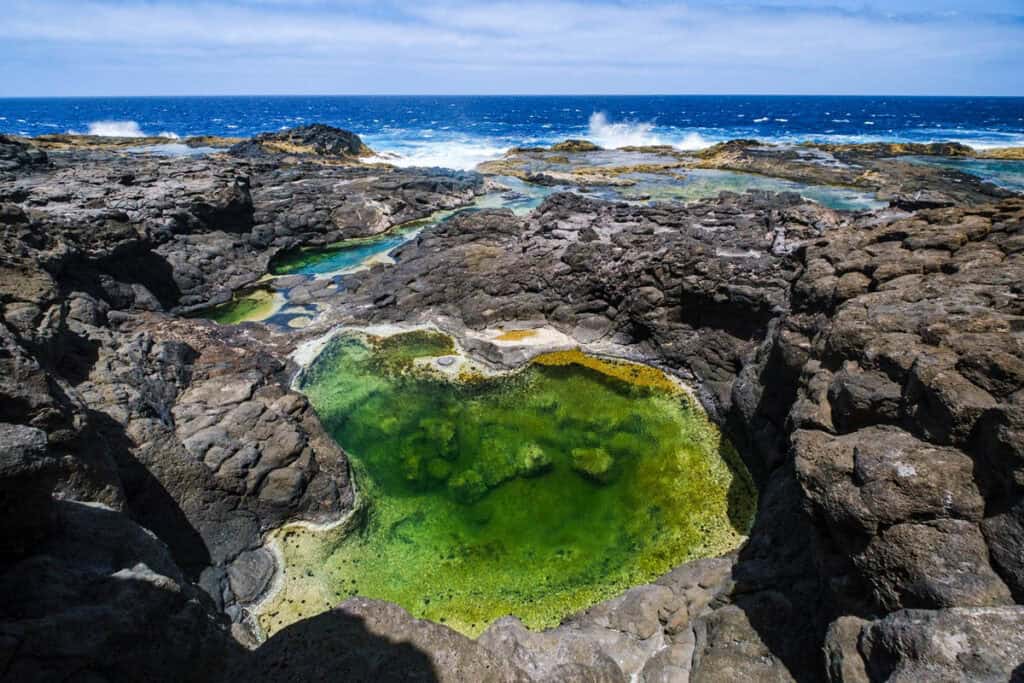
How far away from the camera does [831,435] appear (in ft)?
37.2

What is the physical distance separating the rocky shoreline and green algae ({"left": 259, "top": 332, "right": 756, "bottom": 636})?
114cm

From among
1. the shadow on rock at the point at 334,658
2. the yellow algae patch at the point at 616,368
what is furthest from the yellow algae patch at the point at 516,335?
the shadow on rock at the point at 334,658

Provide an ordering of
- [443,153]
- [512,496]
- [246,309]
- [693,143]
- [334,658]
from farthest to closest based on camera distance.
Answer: [693,143]
[443,153]
[246,309]
[512,496]
[334,658]

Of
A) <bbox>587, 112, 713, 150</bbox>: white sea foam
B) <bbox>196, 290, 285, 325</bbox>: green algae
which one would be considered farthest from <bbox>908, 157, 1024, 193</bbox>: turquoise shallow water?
<bbox>196, 290, 285, 325</bbox>: green algae

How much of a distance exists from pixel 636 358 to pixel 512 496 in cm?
1124

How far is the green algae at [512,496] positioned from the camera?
1426cm

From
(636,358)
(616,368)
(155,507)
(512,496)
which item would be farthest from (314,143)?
(512,496)

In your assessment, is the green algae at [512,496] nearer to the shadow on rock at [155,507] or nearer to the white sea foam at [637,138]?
the shadow on rock at [155,507]

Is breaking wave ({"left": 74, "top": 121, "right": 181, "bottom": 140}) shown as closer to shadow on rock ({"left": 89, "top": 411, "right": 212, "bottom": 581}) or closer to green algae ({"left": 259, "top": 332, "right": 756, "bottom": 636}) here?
green algae ({"left": 259, "top": 332, "right": 756, "bottom": 636})

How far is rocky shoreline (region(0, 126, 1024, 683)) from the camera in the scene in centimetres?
787

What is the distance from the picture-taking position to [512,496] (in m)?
17.4

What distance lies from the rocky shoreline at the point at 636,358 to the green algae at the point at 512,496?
3.75 feet

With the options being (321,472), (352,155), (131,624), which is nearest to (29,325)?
(321,472)

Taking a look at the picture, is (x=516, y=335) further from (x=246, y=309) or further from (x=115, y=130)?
(x=115, y=130)
